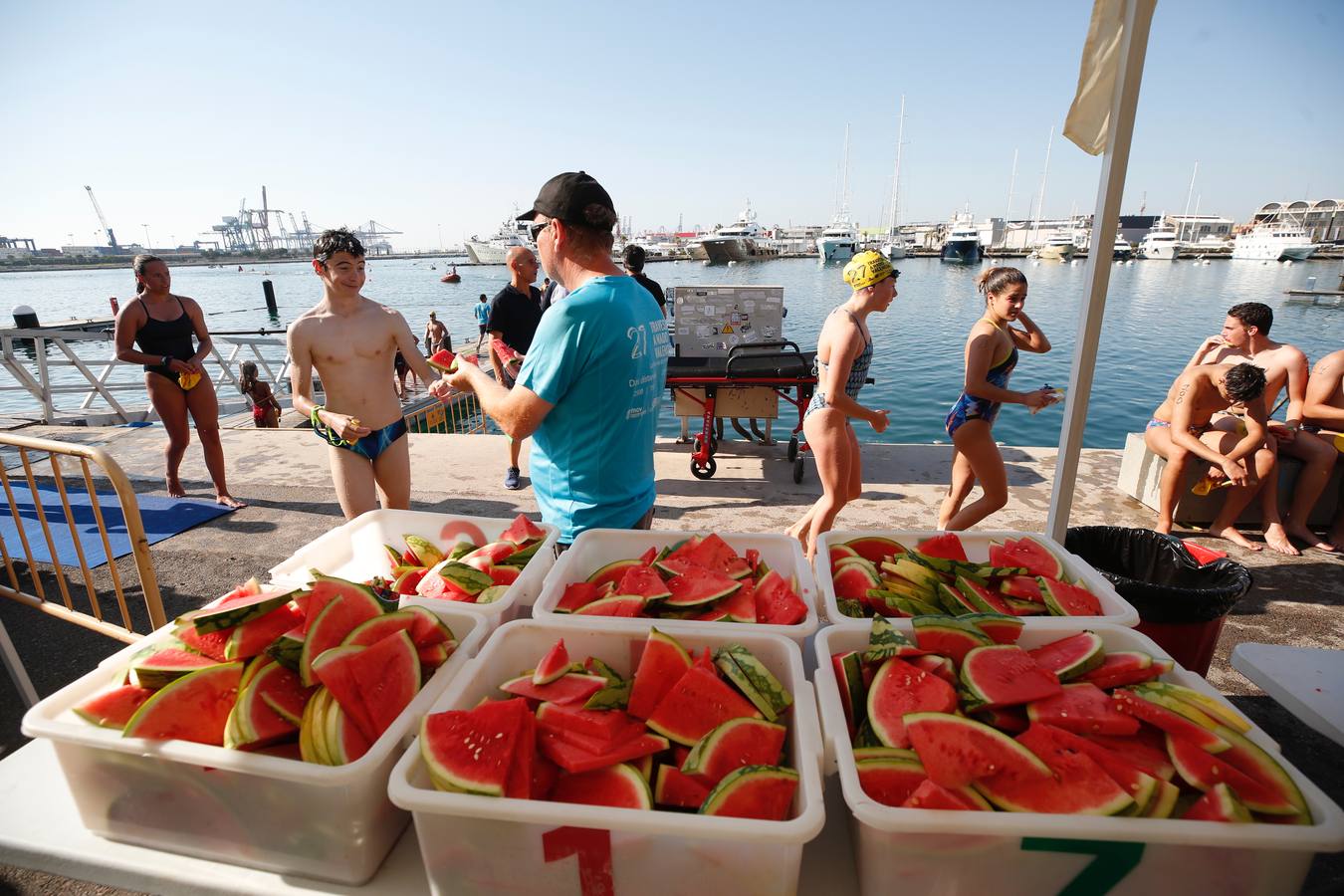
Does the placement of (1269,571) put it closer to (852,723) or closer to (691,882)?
(852,723)

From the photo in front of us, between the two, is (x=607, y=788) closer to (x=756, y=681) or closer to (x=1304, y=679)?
(x=756, y=681)

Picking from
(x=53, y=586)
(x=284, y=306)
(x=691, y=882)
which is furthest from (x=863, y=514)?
(x=284, y=306)

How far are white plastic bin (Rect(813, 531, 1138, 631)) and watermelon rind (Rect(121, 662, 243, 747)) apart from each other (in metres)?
1.32

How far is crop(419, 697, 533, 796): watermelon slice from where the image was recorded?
1.02 meters

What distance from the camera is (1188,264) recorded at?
210 ft

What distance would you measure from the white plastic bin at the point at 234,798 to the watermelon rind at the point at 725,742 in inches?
21.9

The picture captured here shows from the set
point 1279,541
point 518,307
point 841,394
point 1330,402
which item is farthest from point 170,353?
point 1330,402

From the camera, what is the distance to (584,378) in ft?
6.98

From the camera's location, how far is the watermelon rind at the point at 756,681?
4.02ft

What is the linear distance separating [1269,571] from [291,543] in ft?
24.4

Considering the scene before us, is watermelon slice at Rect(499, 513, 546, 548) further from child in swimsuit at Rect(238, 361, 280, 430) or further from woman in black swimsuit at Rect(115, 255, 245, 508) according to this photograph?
child in swimsuit at Rect(238, 361, 280, 430)

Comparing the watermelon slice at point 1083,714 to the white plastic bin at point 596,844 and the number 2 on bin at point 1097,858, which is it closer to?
the number 2 on bin at point 1097,858

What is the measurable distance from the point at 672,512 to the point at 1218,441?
14.1 ft

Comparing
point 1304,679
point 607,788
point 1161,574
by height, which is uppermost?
point 607,788
